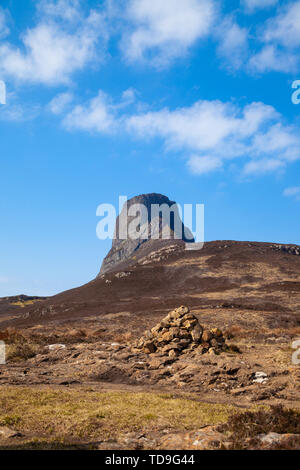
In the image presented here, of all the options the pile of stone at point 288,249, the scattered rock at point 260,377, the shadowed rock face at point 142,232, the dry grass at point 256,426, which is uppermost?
the shadowed rock face at point 142,232

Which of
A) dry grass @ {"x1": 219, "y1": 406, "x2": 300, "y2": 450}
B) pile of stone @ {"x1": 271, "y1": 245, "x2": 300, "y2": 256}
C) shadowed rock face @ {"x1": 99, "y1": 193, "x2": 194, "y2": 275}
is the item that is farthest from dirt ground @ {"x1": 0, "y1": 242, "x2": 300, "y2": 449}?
shadowed rock face @ {"x1": 99, "y1": 193, "x2": 194, "y2": 275}

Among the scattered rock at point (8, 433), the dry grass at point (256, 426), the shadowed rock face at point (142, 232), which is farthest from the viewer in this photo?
the shadowed rock face at point (142, 232)

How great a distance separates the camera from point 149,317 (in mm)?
45656

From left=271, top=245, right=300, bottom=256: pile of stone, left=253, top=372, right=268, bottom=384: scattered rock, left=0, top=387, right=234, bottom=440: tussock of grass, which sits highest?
left=271, top=245, right=300, bottom=256: pile of stone

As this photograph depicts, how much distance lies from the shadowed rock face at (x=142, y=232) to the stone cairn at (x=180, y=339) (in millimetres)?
128346

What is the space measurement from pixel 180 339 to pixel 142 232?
15412 cm

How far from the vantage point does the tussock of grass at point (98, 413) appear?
898cm

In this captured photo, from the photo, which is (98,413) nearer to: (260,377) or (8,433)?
(8,433)

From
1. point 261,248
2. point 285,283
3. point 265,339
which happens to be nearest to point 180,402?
point 265,339

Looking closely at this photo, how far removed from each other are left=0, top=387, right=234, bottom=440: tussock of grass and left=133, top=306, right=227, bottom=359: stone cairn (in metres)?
7.63

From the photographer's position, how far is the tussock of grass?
898cm

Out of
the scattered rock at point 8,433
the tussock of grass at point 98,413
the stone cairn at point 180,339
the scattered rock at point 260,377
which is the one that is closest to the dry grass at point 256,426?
the tussock of grass at point 98,413

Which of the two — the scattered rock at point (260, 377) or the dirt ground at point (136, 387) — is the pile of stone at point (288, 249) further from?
the scattered rock at point (260, 377)

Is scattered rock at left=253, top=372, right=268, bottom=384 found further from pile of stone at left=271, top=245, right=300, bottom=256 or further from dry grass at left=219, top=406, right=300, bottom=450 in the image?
pile of stone at left=271, top=245, right=300, bottom=256
